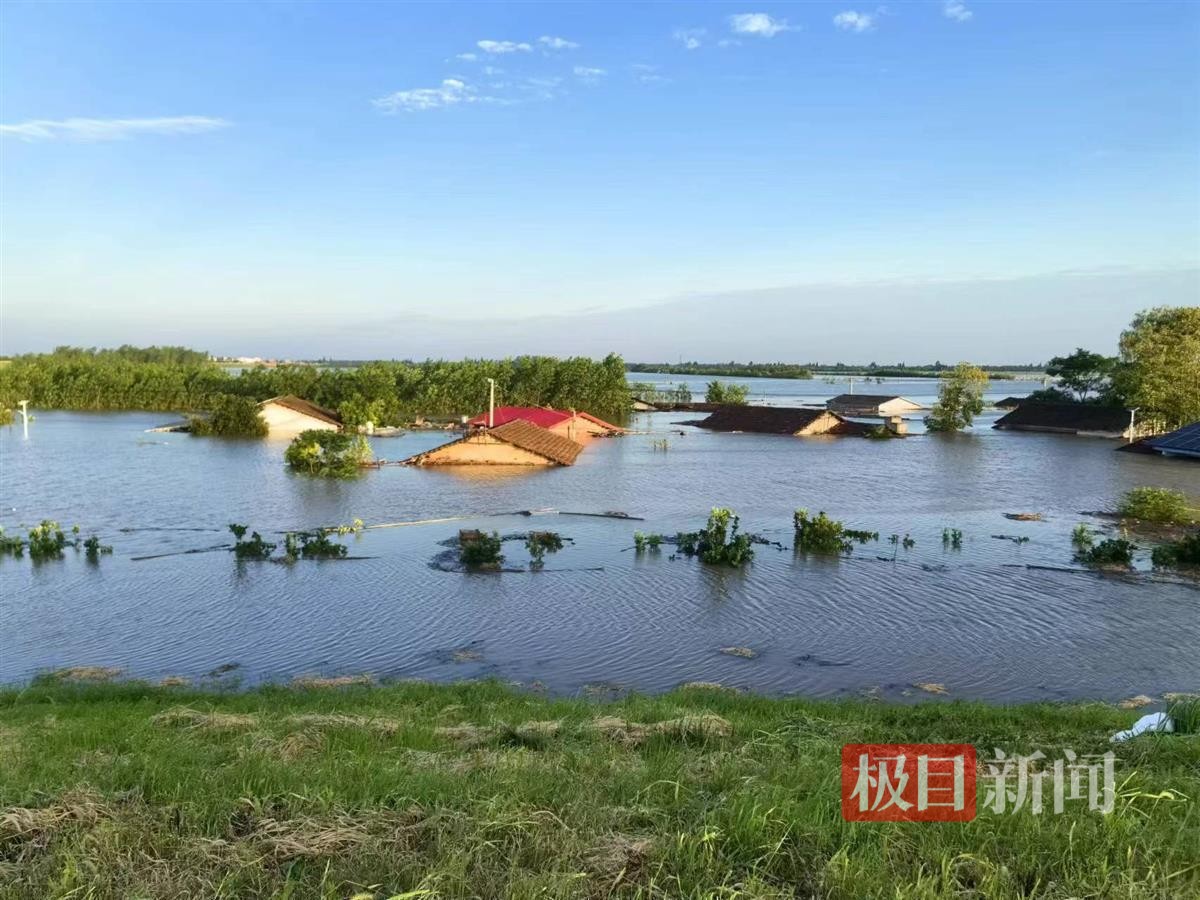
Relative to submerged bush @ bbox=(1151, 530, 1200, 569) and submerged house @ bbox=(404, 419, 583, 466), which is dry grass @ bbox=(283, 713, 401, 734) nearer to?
submerged bush @ bbox=(1151, 530, 1200, 569)

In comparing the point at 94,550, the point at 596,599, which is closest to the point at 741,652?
the point at 596,599

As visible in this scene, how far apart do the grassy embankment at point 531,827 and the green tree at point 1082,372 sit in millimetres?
54042

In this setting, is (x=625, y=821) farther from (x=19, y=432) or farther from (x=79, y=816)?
(x=19, y=432)

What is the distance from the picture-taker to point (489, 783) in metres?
3.84

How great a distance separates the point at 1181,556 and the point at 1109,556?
3.70ft

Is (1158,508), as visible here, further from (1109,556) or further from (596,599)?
(596,599)

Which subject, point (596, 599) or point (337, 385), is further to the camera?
point (337, 385)

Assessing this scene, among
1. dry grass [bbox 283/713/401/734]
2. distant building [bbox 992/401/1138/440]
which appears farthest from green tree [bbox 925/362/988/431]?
dry grass [bbox 283/713/401/734]

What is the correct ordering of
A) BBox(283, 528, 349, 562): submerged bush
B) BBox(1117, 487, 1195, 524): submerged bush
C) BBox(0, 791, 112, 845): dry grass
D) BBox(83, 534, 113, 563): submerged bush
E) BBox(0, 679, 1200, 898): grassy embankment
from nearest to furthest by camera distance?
BBox(0, 679, 1200, 898): grassy embankment, BBox(0, 791, 112, 845): dry grass, BBox(83, 534, 113, 563): submerged bush, BBox(283, 528, 349, 562): submerged bush, BBox(1117, 487, 1195, 524): submerged bush

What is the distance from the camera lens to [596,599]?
11.6m

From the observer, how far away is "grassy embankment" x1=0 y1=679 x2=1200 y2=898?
2.90 metres

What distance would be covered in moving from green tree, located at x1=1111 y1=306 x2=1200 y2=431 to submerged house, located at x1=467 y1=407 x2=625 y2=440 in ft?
79.3

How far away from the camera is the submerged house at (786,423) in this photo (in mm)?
41812

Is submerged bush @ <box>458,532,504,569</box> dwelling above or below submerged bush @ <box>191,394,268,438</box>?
below
